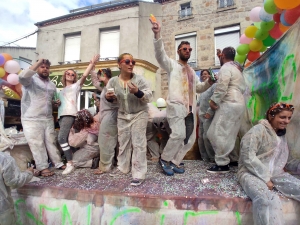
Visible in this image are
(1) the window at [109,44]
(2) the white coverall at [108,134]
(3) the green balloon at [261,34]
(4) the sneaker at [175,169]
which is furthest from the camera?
(1) the window at [109,44]

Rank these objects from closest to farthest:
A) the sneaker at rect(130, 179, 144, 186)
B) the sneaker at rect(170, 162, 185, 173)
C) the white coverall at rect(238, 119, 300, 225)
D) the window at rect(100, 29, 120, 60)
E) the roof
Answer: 1. the white coverall at rect(238, 119, 300, 225)
2. the sneaker at rect(130, 179, 144, 186)
3. the sneaker at rect(170, 162, 185, 173)
4. the roof
5. the window at rect(100, 29, 120, 60)

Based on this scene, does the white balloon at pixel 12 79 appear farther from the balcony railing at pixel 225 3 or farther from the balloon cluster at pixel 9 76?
the balcony railing at pixel 225 3

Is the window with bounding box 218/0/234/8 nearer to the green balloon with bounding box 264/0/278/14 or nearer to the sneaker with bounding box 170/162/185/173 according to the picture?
the green balloon with bounding box 264/0/278/14

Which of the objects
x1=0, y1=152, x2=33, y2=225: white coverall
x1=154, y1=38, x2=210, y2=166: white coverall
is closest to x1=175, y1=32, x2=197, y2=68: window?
x1=154, y1=38, x2=210, y2=166: white coverall

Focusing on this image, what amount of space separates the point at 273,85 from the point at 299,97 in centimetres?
75

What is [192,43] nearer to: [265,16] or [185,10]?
[185,10]

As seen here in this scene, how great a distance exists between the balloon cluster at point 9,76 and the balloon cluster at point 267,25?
4.86 meters

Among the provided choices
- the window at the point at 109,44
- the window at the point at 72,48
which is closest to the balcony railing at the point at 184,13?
the window at the point at 109,44

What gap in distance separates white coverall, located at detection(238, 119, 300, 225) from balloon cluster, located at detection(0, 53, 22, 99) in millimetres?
4592

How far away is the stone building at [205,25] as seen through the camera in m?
10.9

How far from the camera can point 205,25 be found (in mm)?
11453

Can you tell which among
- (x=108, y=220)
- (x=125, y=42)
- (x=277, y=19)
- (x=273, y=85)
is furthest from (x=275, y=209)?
(x=125, y=42)

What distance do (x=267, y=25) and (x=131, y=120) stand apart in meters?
2.98

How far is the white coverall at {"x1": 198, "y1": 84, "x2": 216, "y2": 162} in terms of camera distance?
393 centimetres
